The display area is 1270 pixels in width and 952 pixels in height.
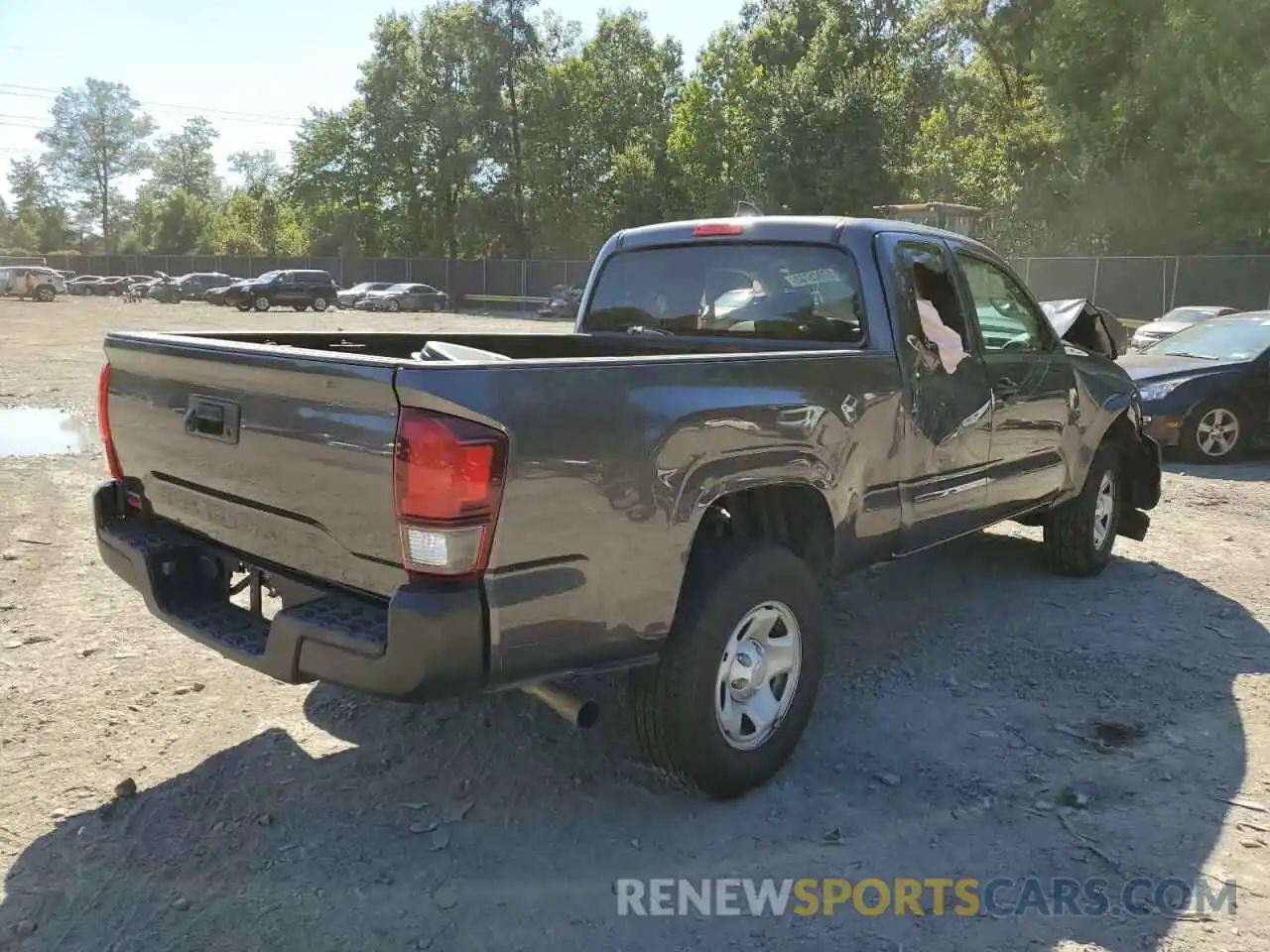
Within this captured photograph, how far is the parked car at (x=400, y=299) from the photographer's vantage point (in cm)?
4541

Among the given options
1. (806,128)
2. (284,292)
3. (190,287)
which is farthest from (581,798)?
(190,287)

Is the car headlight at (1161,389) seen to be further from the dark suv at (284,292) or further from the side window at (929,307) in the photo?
the dark suv at (284,292)

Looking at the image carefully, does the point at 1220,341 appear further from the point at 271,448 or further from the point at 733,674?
the point at 271,448

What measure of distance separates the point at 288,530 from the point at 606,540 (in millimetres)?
939

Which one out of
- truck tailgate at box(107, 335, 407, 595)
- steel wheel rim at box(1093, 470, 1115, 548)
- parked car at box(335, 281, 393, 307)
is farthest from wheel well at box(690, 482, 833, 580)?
parked car at box(335, 281, 393, 307)

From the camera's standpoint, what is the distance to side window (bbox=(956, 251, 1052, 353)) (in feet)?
15.8

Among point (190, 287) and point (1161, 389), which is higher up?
point (190, 287)

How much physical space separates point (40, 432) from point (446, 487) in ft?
30.9

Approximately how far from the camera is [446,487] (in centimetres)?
251

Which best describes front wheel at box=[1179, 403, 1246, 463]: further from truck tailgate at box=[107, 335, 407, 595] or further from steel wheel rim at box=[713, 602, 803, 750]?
truck tailgate at box=[107, 335, 407, 595]

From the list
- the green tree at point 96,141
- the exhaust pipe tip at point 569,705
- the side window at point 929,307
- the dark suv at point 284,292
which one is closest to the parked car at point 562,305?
the dark suv at point 284,292

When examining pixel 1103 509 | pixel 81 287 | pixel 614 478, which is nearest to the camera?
pixel 614 478

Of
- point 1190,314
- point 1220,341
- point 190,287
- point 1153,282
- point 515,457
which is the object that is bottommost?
point 515,457

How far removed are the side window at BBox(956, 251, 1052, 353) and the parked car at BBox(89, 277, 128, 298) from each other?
59926 millimetres
